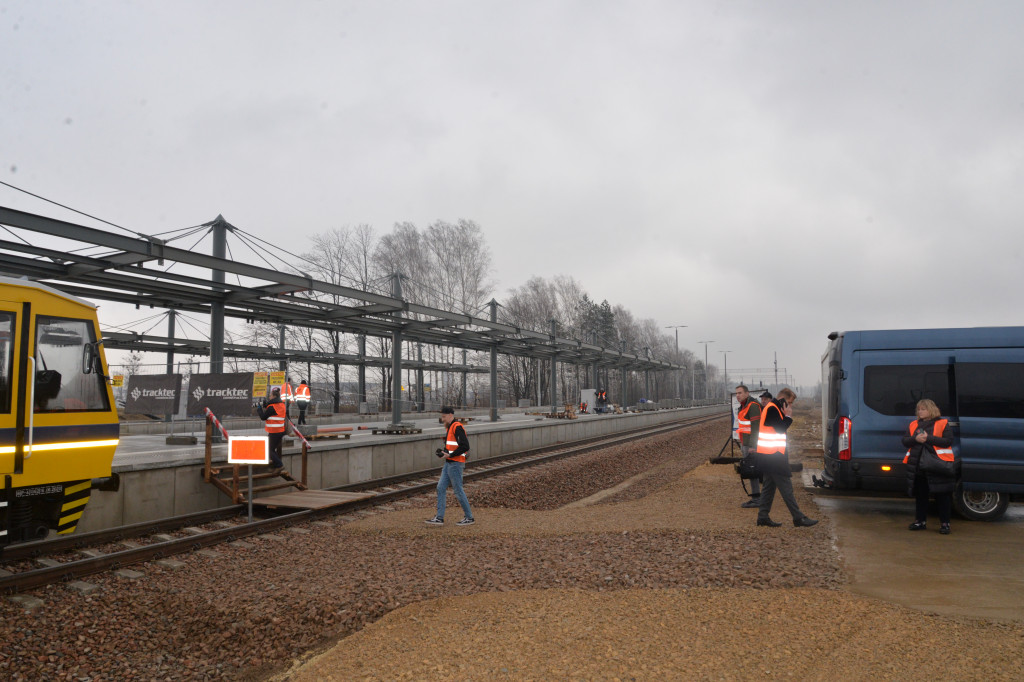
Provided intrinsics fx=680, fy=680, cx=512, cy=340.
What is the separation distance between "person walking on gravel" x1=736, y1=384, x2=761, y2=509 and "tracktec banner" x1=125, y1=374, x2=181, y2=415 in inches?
522

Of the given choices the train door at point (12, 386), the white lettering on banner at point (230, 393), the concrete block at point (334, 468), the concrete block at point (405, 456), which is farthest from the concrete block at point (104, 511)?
the concrete block at point (405, 456)

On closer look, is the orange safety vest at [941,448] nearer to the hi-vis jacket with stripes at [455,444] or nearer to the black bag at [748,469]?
the black bag at [748,469]

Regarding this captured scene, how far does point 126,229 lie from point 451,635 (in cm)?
1026

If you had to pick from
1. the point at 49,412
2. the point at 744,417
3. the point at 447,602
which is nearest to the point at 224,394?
the point at 49,412

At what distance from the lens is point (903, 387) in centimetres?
913

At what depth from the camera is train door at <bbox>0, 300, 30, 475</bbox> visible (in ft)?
21.5

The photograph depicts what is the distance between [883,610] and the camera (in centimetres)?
520

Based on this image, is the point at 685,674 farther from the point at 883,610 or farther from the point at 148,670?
the point at 148,670

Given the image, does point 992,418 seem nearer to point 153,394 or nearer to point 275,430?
point 275,430

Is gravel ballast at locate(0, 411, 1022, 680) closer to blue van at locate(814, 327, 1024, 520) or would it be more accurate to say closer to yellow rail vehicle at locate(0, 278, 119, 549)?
yellow rail vehicle at locate(0, 278, 119, 549)

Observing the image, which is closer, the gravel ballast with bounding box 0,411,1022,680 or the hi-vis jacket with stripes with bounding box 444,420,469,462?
the gravel ballast with bounding box 0,411,1022,680

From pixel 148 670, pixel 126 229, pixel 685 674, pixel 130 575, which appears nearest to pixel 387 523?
pixel 130 575

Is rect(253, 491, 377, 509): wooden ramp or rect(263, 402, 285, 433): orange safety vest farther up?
rect(263, 402, 285, 433): orange safety vest

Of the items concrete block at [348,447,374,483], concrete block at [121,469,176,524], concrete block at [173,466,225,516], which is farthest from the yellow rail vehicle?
concrete block at [348,447,374,483]
